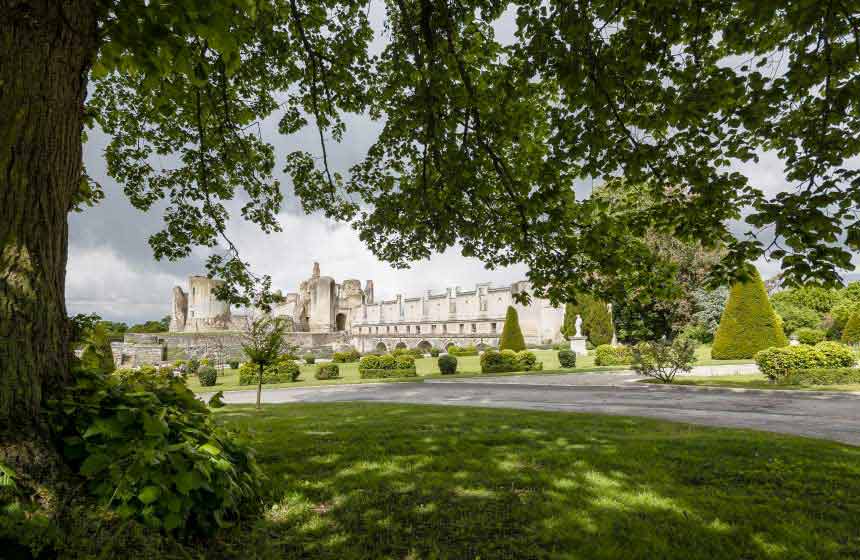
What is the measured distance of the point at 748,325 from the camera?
70.5ft

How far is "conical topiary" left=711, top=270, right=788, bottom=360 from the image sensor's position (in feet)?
68.4

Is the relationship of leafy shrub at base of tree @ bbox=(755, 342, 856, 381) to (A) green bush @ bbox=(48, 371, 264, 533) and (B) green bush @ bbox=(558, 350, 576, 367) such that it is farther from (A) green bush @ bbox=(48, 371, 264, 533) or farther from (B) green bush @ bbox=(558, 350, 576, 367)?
(A) green bush @ bbox=(48, 371, 264, 533)

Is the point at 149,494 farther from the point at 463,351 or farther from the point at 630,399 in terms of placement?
the point at 463,351

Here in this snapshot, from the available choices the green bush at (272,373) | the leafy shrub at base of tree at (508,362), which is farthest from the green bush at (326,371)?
the leafy shrub at base of tree at (508,362)

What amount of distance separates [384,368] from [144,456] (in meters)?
20.6

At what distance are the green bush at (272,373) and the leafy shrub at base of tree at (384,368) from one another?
346 cm

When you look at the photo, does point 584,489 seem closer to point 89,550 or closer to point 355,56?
point 89,550

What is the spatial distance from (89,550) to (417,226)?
6344 millimetres

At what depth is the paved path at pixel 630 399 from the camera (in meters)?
8.30

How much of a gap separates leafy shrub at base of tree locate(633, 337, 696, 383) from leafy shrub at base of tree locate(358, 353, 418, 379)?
10.9 meters

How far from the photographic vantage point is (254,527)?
2.99m

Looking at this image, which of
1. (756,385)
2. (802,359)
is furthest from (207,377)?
(802,359)

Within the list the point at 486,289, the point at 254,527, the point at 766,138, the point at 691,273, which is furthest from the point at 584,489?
the point at 486,289

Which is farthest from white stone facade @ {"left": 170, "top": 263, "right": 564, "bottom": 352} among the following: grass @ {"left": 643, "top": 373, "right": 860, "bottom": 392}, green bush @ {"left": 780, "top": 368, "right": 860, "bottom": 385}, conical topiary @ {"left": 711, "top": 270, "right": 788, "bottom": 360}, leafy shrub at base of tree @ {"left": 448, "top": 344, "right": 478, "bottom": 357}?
green bush @ {"left": 780, "top": 368, "right": 860, "bottom": 385}
